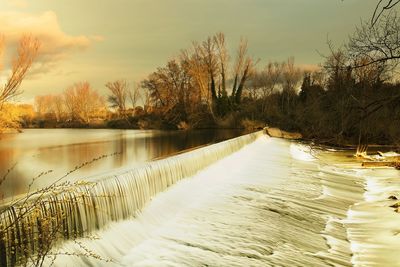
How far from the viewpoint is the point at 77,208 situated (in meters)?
4.64

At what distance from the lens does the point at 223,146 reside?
39.7 feet

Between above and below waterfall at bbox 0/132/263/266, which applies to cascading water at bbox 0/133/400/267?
below

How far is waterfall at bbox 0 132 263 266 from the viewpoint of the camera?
3569 millimetres

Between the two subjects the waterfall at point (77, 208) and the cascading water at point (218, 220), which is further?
the cascading water at point (218, 220)

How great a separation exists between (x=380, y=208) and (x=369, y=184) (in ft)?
9.19

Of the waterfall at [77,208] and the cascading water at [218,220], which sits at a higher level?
the waterfall at [77,208]

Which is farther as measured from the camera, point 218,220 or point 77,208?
point 218,220

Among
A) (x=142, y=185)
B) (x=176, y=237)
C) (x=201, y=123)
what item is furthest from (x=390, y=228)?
(x=201, y=123)

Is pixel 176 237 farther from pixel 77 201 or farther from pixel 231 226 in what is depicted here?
pixel 77 201

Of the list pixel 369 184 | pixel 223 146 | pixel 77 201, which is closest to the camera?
pixel 77 201

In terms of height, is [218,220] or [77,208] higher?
[77,208]

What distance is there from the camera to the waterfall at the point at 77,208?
3569mm

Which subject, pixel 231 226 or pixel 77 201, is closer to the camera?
pixel 77 201

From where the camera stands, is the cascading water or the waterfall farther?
the cascading water
